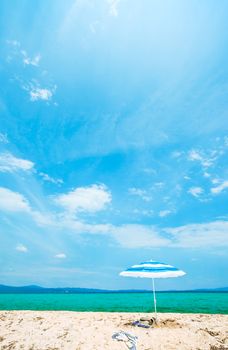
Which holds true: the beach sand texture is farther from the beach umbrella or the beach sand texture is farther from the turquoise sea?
the turquoise sea

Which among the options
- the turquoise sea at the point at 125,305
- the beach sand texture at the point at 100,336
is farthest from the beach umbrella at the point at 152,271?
the turquoise sea at the point at 125,305

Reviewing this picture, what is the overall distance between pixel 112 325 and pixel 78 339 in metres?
2.55

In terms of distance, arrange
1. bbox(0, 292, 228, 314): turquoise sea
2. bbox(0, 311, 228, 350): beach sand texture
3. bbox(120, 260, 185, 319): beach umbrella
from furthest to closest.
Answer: bbox(0, 292, 228, 314): turquoise sea → bbox(120, 260, 185, 319): beach umbrella → bbox(0, 311, 228, 350): beach sand texture

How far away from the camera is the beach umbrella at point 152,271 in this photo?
1068 cm

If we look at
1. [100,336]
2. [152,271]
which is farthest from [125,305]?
[100,336]

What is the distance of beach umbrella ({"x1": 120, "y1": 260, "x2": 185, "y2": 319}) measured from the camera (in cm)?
1068

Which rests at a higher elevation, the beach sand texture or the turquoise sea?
the turquoise sea

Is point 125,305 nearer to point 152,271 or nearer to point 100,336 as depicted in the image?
point 152,271

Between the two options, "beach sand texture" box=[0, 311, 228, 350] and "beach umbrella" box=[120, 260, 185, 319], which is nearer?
"beach sand texture" box=[0, 311, 228, 350]

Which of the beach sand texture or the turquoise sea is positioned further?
the turquoise sea

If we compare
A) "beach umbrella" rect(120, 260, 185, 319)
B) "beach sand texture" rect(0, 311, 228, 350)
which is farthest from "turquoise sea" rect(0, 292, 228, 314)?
"beach umbrella" rect(120, 260, 185, 319)

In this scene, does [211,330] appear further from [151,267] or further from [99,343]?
[99,343]

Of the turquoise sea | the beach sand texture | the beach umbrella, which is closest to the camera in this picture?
the beach sand texture

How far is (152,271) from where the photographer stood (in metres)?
10.8
